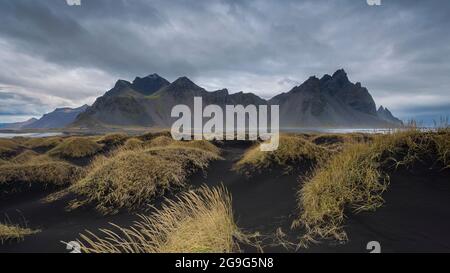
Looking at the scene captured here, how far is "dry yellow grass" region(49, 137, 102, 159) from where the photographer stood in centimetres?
2781

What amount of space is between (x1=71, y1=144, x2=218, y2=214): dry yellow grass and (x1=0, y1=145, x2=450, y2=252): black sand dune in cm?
72

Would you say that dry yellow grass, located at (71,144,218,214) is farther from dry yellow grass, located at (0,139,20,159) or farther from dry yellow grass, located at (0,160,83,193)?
dry yellow grass, located at (0,139,20,159)

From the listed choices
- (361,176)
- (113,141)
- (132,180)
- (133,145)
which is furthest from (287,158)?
(113,141)

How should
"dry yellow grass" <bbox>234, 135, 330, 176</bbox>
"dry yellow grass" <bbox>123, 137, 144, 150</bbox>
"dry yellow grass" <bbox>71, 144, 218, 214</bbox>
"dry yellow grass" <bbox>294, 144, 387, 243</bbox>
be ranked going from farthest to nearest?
"dry yellow grass" <bbox>123, 137, 144, 150</bbox> → "dry yellow grass" <bbox>234, 135, 330, 176</bbox> → "dry yellow grass" <bbox>71, 144, 218, 214</bbox> → "dry yellow grass" <bbox>294, 144, 387, 243</bbox>

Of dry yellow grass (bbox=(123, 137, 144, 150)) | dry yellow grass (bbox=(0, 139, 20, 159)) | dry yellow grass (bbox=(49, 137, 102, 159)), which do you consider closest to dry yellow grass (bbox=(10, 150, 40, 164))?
dry yellow grass (bbox=(49, 137, 102, 159))

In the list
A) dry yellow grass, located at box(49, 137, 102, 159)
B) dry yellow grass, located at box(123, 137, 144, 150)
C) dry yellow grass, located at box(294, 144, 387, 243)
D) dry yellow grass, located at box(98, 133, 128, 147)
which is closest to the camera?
dry yellow grass, located at box(294, 144, 387, 243)

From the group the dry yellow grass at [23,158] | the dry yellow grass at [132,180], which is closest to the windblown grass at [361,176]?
the dry yellow grass at [132,180]

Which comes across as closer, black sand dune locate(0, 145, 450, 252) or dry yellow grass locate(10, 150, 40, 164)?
black sand dune locate(0, 145, 450, 252)

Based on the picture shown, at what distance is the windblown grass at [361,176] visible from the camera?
683cm

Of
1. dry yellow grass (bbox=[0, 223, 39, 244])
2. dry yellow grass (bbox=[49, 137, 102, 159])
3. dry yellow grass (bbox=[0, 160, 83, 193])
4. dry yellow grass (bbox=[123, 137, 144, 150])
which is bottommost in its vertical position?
dry yellow grass (bbox=[0, 223, 39, 244])

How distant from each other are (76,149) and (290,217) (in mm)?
26655

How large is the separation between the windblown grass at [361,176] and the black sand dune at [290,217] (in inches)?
11.9

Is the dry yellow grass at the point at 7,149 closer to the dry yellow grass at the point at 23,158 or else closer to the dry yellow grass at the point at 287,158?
the dry yellow grass at the point at 23,158
